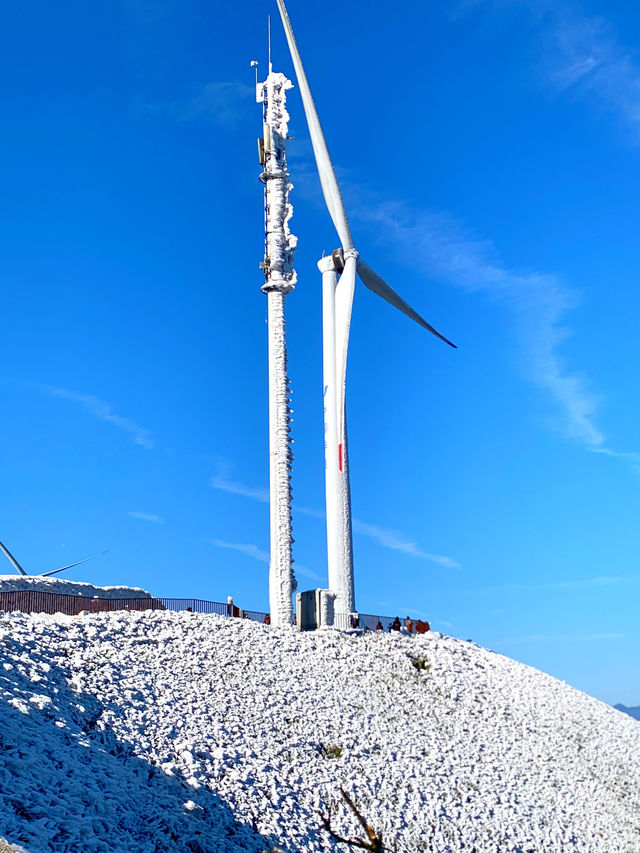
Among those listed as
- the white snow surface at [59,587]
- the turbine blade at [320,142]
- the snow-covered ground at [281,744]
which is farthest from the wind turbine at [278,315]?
the white snow surface at [59,587]

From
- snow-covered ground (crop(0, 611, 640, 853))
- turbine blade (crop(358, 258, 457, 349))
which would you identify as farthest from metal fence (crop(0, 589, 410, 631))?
turbine blade (crop(358, 258, 457, 349))

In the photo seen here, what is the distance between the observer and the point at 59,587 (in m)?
41.7

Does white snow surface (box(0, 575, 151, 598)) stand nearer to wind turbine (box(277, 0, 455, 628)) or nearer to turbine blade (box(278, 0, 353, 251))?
wind turbine (box(277, 0, 455, 628))

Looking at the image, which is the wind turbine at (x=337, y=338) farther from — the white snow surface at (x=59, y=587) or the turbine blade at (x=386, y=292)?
the white snow surface at (x=59, y=587)

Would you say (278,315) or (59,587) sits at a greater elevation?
(278,315)

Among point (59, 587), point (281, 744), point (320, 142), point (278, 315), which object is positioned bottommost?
point (281, 744)

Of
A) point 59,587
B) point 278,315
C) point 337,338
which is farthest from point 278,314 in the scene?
point 59,587

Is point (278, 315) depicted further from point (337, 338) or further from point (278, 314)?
point (337, 338)

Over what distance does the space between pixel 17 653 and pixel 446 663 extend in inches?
730

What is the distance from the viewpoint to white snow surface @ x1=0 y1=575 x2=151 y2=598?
39.6 metres

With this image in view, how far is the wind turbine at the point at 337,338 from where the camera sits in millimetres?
36250

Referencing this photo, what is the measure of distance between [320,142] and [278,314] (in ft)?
32.0

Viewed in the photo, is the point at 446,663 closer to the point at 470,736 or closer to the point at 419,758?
the point at 470,736

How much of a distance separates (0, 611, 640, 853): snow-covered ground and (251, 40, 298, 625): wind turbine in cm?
440
